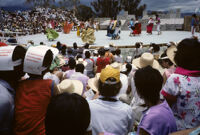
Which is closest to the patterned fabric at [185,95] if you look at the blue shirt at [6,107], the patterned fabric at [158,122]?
the patterned fabric at [158,122]

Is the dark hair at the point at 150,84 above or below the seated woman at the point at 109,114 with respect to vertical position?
above

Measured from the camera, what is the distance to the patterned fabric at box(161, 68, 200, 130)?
1.51 m

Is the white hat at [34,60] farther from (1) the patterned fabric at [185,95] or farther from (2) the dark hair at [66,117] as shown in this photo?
(1) the patterned fabric at [185,95]

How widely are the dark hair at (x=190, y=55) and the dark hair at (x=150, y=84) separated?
1.25ft

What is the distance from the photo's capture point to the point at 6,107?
4.05 ft

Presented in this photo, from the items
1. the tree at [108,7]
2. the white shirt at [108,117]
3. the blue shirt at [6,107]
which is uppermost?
the tree at [108,7]

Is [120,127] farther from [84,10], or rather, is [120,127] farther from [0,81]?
[84,10]

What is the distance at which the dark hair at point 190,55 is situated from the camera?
5.05 ft

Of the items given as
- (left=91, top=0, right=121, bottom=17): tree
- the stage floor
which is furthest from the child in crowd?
(left=91, top=0, right=121, bottom=17): tree

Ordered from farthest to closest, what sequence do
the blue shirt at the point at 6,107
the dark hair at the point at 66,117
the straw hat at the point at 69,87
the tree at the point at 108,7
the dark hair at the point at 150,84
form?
the tree at the point at 108,7, the straw hat at the point at 69,87, the dark hair at the point at 150,84, the blue shirt at the point at 6,107, the dark hair at the point at 66,117

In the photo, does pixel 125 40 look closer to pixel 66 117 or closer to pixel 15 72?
pixel 15 72

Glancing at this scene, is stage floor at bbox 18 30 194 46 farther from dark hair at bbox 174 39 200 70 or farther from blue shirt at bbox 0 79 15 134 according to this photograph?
blue shirt at bbox 0 79 15 134

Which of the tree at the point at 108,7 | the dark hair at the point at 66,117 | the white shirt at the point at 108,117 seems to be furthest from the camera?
the tree at the point at 108,7

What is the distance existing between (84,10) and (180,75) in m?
62.8
